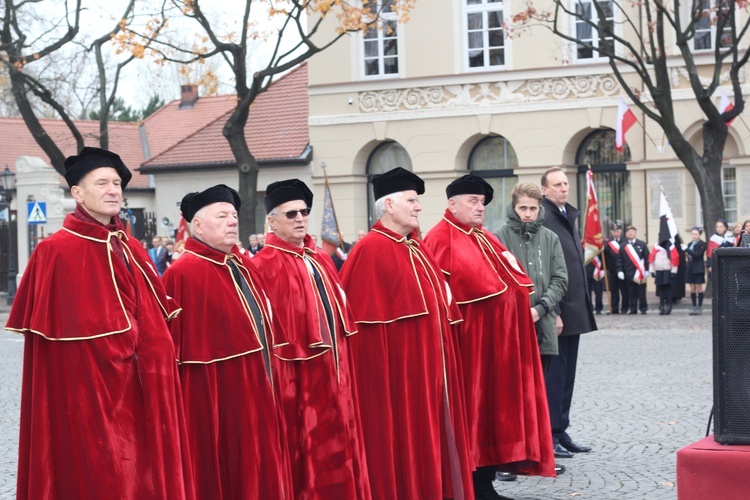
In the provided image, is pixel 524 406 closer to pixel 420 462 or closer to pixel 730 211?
pixel 420 462

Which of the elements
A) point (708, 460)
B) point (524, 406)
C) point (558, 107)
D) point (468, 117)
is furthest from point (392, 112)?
point (708, 460)

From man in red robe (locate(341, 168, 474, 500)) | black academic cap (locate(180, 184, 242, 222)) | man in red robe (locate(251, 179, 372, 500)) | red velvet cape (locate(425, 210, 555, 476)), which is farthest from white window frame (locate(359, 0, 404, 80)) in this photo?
black academic cap (locate(180, 184, 242, 222))

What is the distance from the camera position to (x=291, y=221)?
7207mm

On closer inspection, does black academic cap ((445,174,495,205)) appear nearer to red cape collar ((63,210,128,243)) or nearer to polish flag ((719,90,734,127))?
red cape collar ((63,210,128,243))

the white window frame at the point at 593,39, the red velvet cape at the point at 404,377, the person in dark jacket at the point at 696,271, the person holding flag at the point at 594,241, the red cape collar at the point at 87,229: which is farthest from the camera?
the white window frame at the point at 593,39

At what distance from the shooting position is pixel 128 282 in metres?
5.95

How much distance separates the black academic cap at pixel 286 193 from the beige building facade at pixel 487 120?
74.6ft

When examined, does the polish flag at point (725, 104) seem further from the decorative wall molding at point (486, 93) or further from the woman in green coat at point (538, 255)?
the woman in green coat at point (538, 255)

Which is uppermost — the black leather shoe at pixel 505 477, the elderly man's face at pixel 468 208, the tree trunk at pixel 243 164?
the tree trunk at pixel 243 164

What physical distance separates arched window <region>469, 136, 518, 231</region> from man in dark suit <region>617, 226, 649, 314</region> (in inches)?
279

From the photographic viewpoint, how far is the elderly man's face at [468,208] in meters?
8.37

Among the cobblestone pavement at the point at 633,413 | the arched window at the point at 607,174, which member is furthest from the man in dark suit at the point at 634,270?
the arched window at the point at 607,174

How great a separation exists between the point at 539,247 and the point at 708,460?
126 inches

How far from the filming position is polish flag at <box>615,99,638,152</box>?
29.1m
